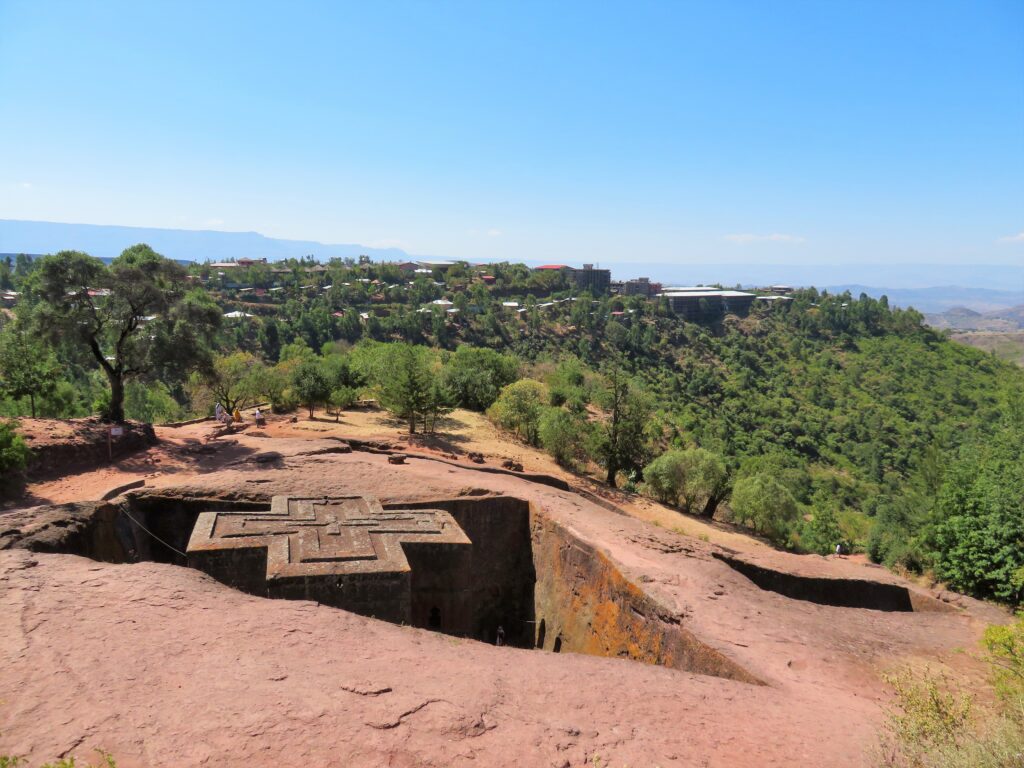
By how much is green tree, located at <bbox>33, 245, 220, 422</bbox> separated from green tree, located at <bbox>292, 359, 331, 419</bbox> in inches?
242

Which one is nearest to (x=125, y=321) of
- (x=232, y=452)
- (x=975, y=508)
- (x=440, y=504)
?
Result: (x=232, y=452)

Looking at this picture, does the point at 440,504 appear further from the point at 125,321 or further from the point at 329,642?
the point at 125,321

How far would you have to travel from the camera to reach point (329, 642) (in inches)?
294

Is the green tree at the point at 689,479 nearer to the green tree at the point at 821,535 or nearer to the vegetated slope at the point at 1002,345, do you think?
the green tree at the point at 821,535

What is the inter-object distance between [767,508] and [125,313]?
2680cm

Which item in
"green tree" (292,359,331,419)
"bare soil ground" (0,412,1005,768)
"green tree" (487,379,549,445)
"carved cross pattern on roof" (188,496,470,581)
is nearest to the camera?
"bare soil ground" (0,412,1005,768)

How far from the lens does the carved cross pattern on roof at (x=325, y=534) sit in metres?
9.83

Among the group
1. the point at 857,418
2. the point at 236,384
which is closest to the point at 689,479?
the point at 236,384

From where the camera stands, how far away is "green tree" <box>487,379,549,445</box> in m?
29.8

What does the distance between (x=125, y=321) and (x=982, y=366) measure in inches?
3615

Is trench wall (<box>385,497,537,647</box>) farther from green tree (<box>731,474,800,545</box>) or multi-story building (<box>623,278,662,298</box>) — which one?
multi-story building (<box>623,278,662,298</box>)

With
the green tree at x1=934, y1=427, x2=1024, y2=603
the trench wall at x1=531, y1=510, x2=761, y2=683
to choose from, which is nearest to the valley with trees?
the green tree at x1=934, y1=427, x2=1024, y2=603

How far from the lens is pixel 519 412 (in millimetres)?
30172

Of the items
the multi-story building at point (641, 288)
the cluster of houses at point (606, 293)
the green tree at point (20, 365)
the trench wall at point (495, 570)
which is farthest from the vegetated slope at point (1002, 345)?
the green tree at point (20, 365)
